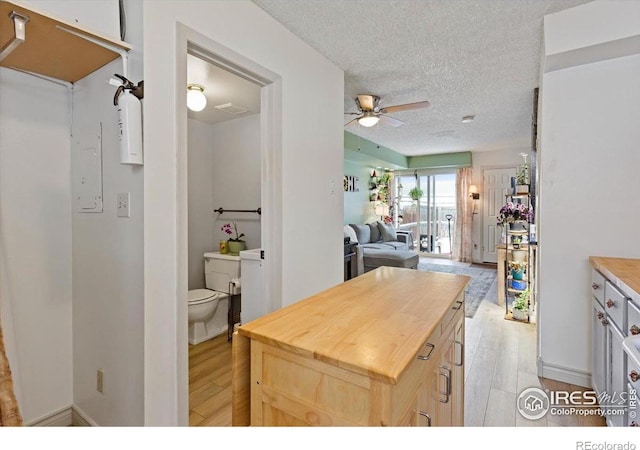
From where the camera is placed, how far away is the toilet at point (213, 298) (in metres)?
2.94

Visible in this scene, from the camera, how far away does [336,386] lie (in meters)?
0.83

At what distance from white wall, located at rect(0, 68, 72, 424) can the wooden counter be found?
1474 mm

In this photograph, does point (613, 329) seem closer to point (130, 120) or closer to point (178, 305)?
point (178, 305)

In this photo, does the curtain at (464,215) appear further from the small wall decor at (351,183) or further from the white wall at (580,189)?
the white wall at (580,189)

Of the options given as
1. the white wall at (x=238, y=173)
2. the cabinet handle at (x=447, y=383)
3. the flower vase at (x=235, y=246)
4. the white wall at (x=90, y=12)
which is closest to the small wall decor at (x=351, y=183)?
the white wall at (x=238, y=173)

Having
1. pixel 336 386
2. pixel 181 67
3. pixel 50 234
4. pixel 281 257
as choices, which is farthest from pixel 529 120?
pixel 50 234

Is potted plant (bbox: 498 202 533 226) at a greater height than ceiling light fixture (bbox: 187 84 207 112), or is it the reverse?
ceiling light fixture (bbox: 187 84 207 112)

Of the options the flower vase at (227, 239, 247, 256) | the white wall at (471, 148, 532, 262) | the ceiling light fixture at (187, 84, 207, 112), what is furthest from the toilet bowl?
the white wall at (471, 148, 532, 262)

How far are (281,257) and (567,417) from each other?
6.61ft

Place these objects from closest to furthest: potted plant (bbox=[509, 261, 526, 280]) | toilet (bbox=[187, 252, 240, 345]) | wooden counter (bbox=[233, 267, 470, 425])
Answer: wooden counter (bbox=[233, 267, 470, 425]) → toilet (bbox=[187, 252, 240, 345]) → potted plant (bbox=[509, 261, 526, 280])

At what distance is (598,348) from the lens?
6.37ft

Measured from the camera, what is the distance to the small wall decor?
20.6ft

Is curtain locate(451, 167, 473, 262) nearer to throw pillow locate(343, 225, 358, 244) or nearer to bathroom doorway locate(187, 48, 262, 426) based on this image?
throw pillow locate(343, 225, 358, 244)
